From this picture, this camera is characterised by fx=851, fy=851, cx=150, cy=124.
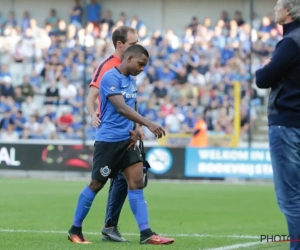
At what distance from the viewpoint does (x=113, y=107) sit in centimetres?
863

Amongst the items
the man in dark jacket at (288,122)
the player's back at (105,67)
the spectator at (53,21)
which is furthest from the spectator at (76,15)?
the man in dark jacket at (288,122)

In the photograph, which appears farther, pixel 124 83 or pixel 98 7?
pixel 98 7

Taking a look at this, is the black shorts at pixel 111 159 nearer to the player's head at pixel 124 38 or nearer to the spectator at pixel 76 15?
the player's head at pixel 124 38

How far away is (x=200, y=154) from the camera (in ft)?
73.5

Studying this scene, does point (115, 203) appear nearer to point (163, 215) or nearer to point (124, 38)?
point (124, 38)

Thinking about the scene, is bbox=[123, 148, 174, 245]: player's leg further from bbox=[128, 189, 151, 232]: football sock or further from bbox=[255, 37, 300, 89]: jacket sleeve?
bbox=[255, 37, 300, 89]: jacket sleeve

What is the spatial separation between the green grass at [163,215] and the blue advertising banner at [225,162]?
2607 mm

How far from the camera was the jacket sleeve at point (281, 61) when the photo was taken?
654cm

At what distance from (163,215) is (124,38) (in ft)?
13.3

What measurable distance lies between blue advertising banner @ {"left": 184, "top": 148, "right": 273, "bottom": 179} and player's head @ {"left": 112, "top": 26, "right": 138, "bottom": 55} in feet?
43.9

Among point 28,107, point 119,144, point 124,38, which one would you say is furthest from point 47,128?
point 119,144

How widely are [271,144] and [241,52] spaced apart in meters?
20.3

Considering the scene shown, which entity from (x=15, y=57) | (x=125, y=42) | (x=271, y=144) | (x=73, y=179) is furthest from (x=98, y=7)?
(x=271, y=144)

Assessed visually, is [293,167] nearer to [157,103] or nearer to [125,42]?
[125,42]
